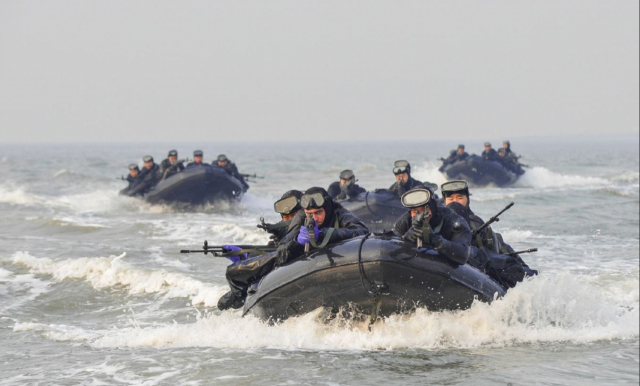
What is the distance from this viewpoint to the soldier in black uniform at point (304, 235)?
817 centimetres

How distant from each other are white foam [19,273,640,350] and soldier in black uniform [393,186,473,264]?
→ 73 cm

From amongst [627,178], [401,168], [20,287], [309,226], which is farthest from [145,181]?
[627,178]

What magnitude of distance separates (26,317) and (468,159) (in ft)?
71.6

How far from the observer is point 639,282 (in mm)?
12375

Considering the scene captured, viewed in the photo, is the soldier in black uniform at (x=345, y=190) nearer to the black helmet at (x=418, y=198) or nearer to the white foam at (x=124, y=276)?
the white foam at (x=124, y=276)

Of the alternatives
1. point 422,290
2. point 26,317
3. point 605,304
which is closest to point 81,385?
point 422,290

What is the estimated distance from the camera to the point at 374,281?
7836 mm

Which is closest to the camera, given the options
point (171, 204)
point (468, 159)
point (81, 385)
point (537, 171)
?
point (81, 385)

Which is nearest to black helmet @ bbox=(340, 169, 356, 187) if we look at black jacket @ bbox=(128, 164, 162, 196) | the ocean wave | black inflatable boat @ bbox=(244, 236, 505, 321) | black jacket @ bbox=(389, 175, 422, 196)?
black jacket @ bbox=(389, 175, 422, 196)

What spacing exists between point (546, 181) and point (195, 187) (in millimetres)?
18072

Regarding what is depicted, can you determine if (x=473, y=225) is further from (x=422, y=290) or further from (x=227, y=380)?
(x=227, y=380)

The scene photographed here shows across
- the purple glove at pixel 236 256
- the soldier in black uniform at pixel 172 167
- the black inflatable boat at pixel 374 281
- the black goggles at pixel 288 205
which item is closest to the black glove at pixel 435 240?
the black inflatable boat at pixel 374 281

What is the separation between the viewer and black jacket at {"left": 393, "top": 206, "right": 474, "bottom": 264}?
770 cm

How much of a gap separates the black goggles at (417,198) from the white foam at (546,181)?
27835mm
